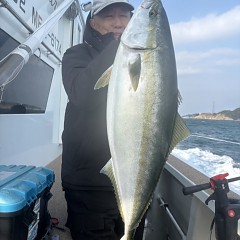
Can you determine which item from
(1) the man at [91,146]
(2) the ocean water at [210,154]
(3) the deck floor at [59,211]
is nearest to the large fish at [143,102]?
(2) the ocean water at [210,154]

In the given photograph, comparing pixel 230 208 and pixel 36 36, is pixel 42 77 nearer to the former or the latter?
pixel 36 36

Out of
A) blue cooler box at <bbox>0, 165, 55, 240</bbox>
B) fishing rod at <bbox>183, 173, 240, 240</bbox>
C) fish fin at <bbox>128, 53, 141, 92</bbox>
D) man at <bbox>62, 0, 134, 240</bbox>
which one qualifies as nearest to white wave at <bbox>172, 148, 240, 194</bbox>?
fishing rod at <bbox>183, 173, 240, 240</bbox>

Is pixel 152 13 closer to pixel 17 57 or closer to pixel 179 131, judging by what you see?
pixel 179 131

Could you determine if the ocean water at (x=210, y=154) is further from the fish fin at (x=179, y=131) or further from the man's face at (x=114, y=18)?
the man's face at (x=114, y=18)

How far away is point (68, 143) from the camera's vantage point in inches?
91.6

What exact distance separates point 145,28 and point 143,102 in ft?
1.11

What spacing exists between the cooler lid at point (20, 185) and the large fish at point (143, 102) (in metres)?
0.57

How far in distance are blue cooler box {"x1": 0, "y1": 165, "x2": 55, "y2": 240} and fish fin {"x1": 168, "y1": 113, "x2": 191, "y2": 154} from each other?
865 mm

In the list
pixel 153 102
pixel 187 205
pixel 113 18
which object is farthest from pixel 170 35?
pixel 187 205

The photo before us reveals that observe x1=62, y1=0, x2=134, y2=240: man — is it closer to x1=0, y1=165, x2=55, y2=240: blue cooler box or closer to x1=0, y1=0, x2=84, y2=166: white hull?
x1=0, y1=165, x2=55, y2=240: blue cooler box

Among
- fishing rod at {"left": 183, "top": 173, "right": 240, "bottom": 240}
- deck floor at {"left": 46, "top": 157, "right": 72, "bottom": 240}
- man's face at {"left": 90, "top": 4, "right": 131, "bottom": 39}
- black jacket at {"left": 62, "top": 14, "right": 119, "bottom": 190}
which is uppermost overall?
man's face at {"left": 90, "top": 4, "right": 131, "bottom": 39}

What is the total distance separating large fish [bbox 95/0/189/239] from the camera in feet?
4.79

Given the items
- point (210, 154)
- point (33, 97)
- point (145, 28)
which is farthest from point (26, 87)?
point (210, 154)

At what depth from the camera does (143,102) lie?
4.83 feet
